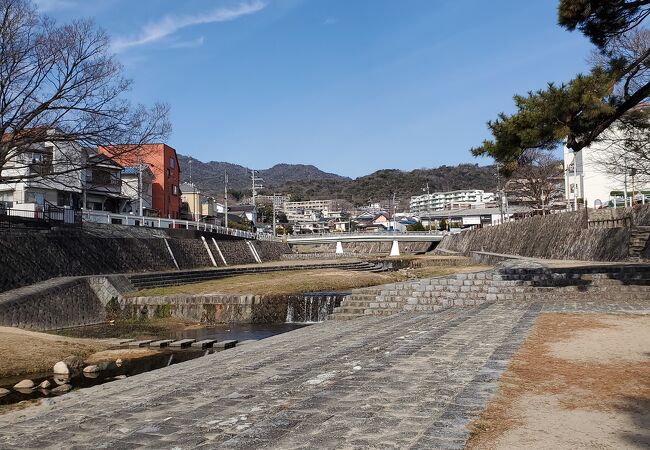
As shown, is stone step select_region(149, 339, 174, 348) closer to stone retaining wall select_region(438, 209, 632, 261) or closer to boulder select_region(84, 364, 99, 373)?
boulder select_region(84, 364, 99, 373)

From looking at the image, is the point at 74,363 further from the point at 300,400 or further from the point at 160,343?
the point at 300,400

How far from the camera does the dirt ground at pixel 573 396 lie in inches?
171

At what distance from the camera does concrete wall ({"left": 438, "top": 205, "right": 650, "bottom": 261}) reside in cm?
2386

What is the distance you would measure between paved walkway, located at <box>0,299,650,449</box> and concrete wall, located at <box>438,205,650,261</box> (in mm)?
17332

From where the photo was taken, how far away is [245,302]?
2058cm

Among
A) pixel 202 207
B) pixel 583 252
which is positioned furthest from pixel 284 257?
pixel 583 252

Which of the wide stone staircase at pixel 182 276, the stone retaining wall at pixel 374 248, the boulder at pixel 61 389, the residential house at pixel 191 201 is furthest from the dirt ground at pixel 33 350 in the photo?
the stone retaining wall at pixel 374 248

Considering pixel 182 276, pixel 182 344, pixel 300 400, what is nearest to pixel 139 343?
pixel 182 344

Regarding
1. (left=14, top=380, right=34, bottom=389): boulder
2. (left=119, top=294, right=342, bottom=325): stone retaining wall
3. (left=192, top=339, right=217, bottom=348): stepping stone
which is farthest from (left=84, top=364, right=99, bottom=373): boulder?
(left=119, top=294, right=342, bottom=325): stone retaining wall

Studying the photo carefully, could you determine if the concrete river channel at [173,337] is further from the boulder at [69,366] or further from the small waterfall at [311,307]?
the boulder at [69,366]

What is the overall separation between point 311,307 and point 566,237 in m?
18.1

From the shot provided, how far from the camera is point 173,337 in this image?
16922 mm

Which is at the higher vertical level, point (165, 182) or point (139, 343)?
point (165, 182)

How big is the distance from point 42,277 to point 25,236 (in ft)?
6.91
